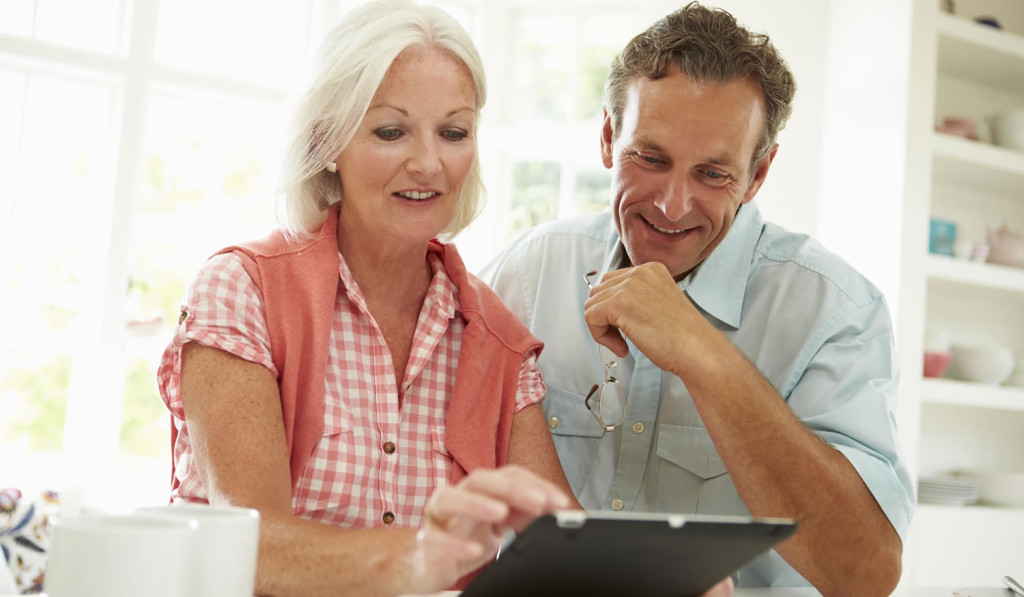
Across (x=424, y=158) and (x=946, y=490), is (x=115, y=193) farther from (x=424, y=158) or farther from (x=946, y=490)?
(x=946, y=490)

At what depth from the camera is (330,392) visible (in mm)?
1472

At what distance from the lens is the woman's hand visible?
0.85 metres

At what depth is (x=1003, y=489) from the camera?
4.04m

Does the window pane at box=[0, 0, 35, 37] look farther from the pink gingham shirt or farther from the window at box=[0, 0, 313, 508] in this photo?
the pink gingham shirt

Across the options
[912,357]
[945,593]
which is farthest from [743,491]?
[912,357]

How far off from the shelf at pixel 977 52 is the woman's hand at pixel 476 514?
147 inches

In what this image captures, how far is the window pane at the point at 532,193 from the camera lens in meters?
4.94

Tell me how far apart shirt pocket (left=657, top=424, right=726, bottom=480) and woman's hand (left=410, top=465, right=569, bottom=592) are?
0.90 meters

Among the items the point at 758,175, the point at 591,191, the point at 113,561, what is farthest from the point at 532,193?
the point at 113,561

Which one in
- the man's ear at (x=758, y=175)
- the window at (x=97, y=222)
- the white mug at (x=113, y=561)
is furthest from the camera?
the window at (x=97, y=222)

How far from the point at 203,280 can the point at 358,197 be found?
299 mm

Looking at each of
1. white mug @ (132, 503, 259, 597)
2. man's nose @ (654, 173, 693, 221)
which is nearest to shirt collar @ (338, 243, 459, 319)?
man's nose @ (654, 173, 693, 221)

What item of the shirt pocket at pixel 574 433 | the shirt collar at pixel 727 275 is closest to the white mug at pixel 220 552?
the shirt pocket at pixel 574 433

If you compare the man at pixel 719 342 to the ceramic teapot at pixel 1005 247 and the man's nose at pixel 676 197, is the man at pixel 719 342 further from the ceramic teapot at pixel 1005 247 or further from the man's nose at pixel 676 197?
the ceramic teapot at pixel 1005 247
